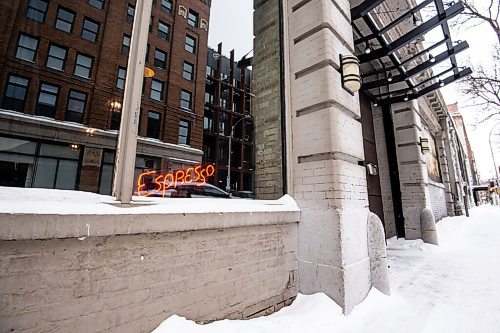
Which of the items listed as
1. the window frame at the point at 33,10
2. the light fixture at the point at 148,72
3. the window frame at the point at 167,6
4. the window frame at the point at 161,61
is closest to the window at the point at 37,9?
the window frame at the point at 33,10

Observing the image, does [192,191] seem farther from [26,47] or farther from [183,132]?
[26,47]

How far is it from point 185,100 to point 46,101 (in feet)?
6.10

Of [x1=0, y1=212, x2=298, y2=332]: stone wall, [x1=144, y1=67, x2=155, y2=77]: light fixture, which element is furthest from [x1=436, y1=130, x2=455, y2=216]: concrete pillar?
[x1=144, y1=67, x2=155, y2=77]: light fixture

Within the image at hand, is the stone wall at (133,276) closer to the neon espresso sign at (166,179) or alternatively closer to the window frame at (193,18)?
the neon espresso sign at (166,179)

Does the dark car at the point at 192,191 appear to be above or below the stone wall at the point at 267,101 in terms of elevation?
below

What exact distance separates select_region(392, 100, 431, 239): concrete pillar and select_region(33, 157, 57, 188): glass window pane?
29.8 ft

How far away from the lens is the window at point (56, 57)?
2.40 meters

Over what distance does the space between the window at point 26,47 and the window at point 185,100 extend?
69.6 inches

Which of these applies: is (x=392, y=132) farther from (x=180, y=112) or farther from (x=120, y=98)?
(x=120, y=98)

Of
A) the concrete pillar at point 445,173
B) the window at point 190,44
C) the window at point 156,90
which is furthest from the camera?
the concrete pillar at point 445,173

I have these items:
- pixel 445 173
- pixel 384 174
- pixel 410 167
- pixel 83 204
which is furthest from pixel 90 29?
pixel 445 173

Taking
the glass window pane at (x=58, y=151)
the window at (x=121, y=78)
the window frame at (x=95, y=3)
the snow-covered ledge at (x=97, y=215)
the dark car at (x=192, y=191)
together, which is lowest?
the snow-covered ledge at (x=97, y=215)

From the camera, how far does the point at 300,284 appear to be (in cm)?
338

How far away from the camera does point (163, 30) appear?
11.2 ft
